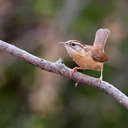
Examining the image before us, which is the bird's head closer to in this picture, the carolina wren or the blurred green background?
the carolina wren

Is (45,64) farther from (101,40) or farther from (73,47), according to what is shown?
(101,40)

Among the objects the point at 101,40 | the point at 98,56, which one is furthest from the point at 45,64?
the point at 101,40

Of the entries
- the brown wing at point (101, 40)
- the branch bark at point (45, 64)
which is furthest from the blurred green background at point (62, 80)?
the branch bark at point (45, 64)

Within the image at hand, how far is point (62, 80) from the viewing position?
20.5 ft

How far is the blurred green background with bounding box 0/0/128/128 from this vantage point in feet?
20.1

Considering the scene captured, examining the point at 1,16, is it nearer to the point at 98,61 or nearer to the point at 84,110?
the point at 84,110

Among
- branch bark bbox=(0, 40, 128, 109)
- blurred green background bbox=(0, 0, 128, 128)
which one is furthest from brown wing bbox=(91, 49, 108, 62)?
blurred green background bbox=(0, 0, 128, 128)

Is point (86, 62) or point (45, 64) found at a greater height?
point (45, 64)

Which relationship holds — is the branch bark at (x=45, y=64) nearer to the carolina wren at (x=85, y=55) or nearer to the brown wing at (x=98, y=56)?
the carolina wren at (x=85, y=55)

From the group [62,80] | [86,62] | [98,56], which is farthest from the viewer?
[62,80]

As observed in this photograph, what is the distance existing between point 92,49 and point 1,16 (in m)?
3.02

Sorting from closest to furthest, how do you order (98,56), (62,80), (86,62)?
(86,62) < (98,56) < (62,80)

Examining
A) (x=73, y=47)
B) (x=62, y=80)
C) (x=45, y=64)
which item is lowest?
(x=62, y=80)

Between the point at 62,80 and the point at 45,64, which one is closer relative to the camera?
the point at 45,64
